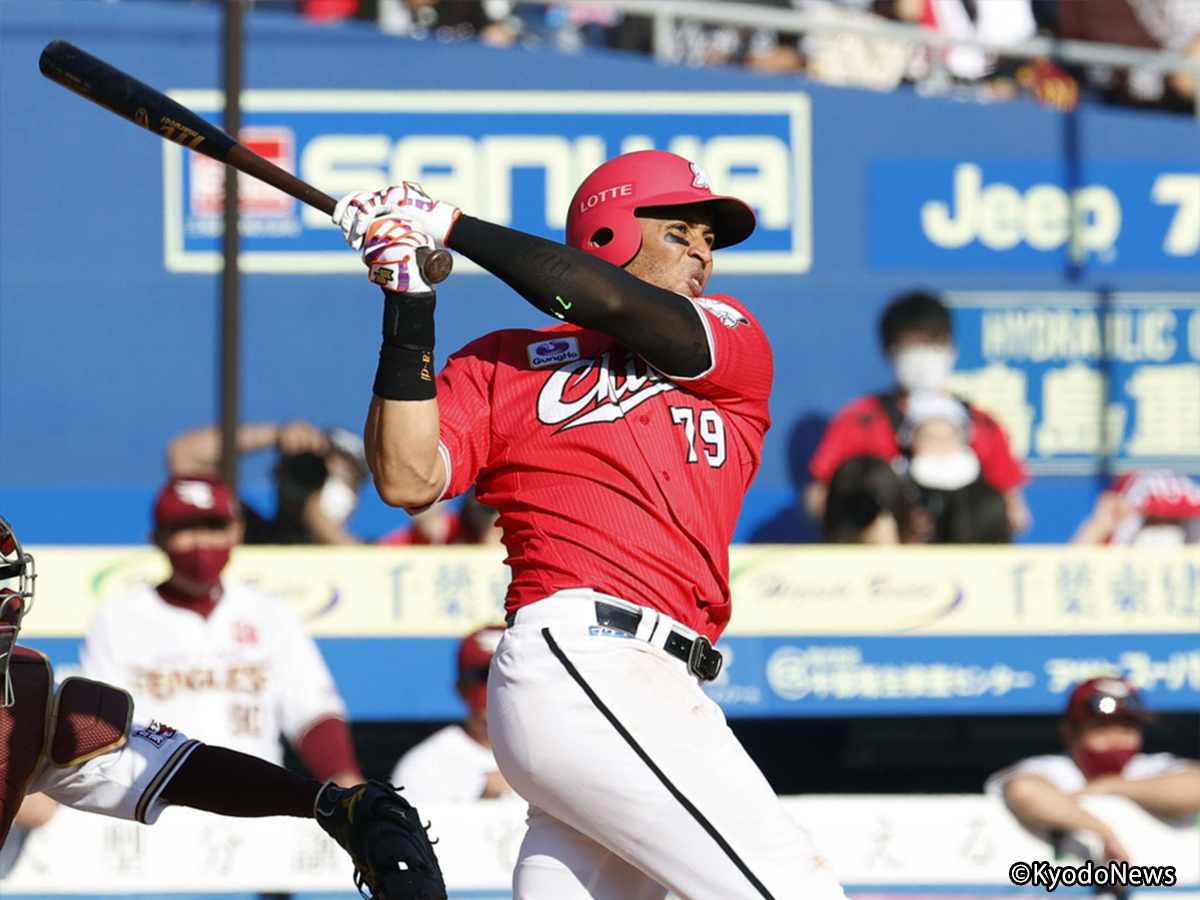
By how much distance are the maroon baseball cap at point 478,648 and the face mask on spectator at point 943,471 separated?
6.33 ft

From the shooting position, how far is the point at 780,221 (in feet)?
24.6

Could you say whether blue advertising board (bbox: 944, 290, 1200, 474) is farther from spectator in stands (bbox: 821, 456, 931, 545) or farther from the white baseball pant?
the white baseball pant

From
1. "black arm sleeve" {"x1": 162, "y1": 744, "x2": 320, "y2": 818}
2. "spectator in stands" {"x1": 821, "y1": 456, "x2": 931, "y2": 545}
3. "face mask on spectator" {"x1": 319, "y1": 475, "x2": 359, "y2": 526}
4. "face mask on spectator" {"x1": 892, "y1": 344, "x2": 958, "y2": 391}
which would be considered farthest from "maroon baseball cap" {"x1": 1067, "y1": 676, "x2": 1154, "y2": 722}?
"black arm sleeve" {"x1": 162, "y1": 744, "x2": 320, "y2": 818}

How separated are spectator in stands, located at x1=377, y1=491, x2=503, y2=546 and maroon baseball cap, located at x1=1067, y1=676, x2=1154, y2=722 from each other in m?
2.06

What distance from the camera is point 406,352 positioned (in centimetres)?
267

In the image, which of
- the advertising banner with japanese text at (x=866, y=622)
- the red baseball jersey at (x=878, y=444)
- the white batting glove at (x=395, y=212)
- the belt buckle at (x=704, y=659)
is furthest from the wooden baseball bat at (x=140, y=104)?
the red baseball jersey at (x=878, y=444)

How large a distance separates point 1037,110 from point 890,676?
3.11 m

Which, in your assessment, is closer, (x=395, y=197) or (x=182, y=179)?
(x=395, y=197)

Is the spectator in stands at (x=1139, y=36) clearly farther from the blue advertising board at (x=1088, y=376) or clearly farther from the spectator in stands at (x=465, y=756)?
the spectator in stands at (x=465, y=756)

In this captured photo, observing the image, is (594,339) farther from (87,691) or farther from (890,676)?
(890,676)

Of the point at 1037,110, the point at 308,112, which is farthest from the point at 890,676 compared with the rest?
the point at 308,112

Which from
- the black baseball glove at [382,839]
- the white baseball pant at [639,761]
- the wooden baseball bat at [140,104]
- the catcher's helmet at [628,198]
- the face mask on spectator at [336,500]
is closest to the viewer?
the white baseball pant at [639,761]

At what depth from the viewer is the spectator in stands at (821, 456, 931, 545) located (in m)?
6.17

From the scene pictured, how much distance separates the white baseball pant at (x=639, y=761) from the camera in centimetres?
250
